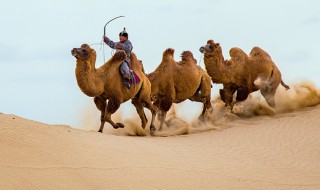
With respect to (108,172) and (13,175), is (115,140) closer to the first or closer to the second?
(108,172)

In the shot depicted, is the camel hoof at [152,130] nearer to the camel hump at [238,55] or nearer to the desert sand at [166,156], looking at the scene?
the desert sand at [166,156]

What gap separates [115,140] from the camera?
1330cm

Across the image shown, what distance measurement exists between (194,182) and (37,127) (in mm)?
2727

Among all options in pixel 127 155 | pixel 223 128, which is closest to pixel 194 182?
pixel 127 155

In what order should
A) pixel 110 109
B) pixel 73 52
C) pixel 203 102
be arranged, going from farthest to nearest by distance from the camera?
pixel 203 102 < pixel 110 109 < pixel 73 52

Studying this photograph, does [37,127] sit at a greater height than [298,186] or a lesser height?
greater

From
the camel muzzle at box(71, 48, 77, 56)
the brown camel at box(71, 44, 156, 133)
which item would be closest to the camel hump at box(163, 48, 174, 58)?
the brown camel at box(71, 44, 156, 133)

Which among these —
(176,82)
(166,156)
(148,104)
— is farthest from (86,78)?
(176,82)

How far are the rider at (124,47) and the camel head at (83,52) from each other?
0.72 m

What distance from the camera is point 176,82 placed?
16828 mm

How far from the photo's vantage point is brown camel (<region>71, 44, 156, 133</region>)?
47.9 ft

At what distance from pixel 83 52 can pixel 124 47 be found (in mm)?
1250

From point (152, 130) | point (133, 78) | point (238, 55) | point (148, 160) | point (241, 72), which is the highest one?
point (238, 55)

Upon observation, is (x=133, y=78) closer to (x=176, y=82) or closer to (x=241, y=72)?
(x=176, y=82)
